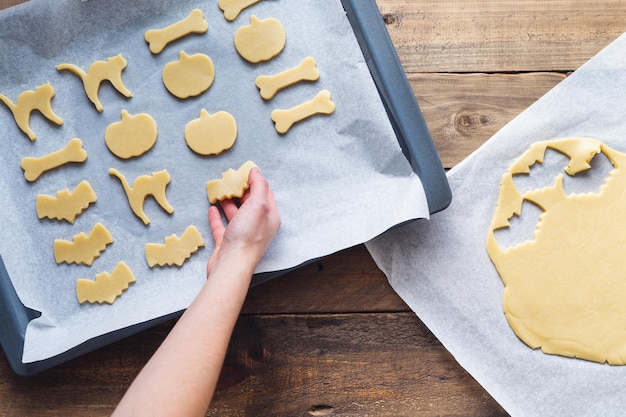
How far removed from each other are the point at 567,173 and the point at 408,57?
27cm

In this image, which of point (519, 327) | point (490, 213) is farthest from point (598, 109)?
point (519, 327)

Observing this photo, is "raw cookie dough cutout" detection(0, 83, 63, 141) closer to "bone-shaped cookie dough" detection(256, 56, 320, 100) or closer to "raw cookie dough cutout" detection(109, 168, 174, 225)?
"raw cookie dough cutout" detection(109, 168, 174, 225)

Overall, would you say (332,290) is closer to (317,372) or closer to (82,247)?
(317,372)

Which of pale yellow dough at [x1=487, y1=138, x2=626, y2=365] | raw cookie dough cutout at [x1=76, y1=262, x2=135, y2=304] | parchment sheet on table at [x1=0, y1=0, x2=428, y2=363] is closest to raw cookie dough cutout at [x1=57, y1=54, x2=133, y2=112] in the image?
parchment sheet on table at [x1=0, y1=0, x2=428, y2=363]

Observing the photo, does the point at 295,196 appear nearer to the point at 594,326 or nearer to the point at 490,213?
the point at 490,213

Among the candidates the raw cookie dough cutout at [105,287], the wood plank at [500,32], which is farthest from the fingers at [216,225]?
the wood plank at [500,32]

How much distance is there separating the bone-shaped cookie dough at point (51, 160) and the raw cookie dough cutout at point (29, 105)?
0.04 m

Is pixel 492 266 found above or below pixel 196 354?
below

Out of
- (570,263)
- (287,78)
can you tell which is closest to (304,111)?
(287,78)

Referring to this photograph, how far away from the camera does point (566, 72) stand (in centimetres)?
81

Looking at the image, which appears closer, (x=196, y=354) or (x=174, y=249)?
(x=196, y=354)

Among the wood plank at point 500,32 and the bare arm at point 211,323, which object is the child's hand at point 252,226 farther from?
the wood plank at point 500,32

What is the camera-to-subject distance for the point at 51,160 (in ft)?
2.46

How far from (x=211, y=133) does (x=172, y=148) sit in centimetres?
6
